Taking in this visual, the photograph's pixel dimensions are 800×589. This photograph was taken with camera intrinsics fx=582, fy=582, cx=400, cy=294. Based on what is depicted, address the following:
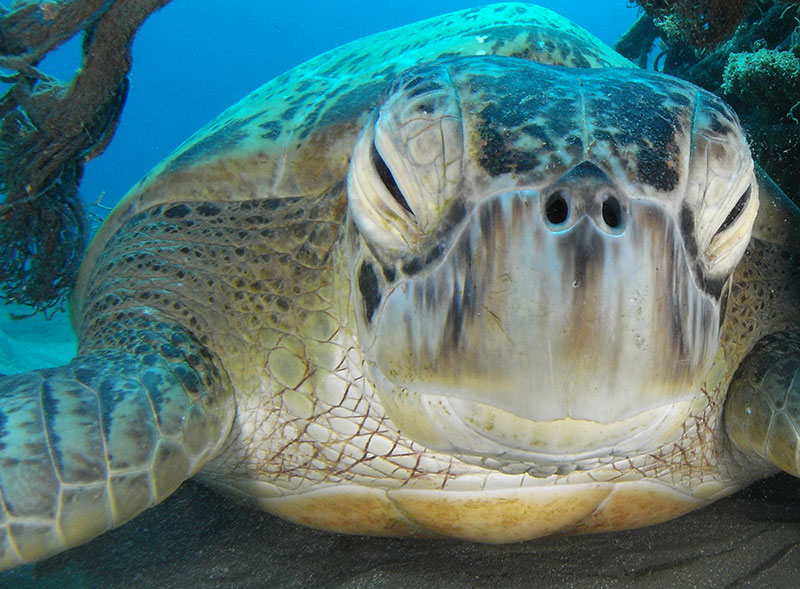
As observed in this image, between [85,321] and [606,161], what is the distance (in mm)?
2177

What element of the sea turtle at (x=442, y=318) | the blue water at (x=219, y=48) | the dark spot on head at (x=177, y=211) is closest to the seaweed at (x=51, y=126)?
the sea turtle at (x=442, y=318)

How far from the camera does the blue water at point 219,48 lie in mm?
89438

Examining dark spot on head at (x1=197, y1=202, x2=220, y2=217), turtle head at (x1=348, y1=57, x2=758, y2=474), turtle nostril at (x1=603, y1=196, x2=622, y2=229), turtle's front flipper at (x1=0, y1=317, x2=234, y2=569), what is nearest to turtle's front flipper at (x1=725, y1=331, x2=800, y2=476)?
turtle head at (x1=348, y1=57, x2=758, y2=474)

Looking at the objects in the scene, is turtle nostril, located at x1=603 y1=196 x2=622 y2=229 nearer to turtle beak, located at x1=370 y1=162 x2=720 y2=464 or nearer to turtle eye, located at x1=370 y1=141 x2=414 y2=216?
turtle beak, located at x1=370 y1=162 x2=720 y2=464

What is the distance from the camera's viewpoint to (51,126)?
293 centimetres

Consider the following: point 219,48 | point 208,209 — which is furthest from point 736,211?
point 219,48

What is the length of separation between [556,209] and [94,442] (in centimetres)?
129

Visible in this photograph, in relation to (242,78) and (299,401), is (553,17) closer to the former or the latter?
(299,401)

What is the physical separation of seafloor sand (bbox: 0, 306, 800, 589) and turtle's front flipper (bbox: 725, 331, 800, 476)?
1.12 ft

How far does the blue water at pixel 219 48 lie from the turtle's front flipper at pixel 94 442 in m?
93.1

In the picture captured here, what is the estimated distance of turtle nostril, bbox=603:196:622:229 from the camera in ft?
3.51

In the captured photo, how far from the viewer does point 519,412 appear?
42.8 inches

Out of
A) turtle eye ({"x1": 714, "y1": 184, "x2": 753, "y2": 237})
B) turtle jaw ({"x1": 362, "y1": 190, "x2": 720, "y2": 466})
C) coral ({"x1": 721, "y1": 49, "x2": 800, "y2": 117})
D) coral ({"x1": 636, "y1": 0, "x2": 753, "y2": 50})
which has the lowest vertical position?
turtle jaw ({"x1": 362, "y1": 190, "x2": 720, "y2": 466})

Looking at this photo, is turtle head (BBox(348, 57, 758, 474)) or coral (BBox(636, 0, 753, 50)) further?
coral (BBox(636, 0, 753, 50))
